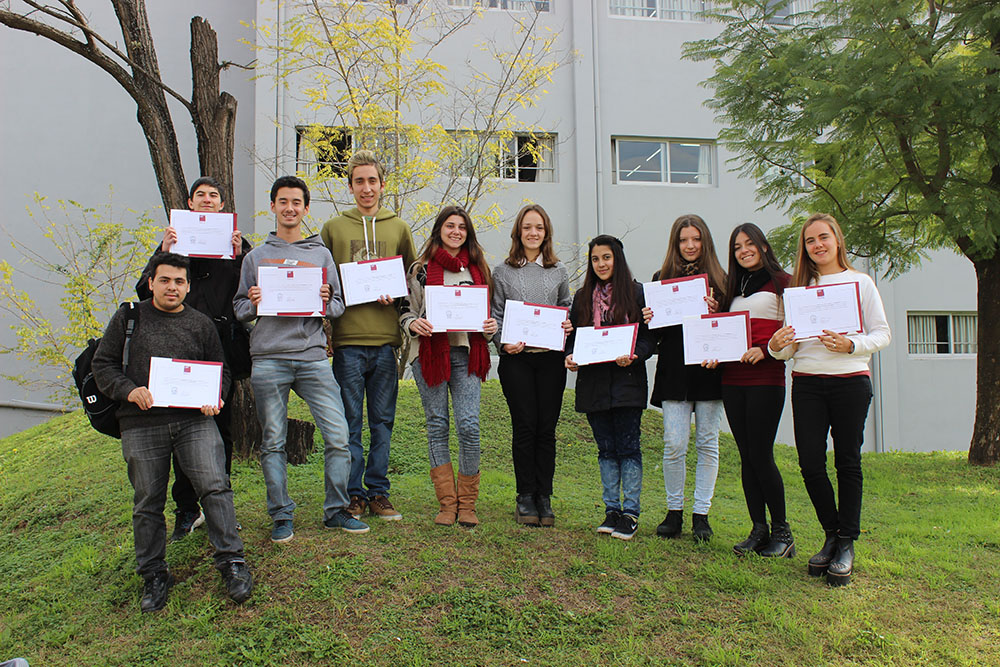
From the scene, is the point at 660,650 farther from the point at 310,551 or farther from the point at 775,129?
the point at 775,129

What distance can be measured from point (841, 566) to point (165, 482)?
3779 mm

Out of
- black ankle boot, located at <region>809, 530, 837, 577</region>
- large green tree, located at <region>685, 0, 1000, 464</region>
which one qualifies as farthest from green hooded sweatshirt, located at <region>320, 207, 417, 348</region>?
large green tree, located at <region>685, 0, 1000, 464</region>

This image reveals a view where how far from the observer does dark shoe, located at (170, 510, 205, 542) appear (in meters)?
4.56

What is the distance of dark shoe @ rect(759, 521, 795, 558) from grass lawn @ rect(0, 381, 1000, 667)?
6 cm

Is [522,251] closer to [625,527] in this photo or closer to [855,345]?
[625,527]

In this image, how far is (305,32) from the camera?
8.20 metres

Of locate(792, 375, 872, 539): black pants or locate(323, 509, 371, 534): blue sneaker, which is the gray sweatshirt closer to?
locate(323, 509, 371, 534): blue sneaker

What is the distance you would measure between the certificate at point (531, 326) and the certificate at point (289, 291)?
1.18 m

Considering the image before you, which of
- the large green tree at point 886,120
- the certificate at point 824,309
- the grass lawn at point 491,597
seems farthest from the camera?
the large green tree at point 886,120

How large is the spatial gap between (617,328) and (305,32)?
5744 millimetres

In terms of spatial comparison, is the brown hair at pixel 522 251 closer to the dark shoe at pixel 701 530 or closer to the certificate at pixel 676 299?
the certificate at pixel 676 299

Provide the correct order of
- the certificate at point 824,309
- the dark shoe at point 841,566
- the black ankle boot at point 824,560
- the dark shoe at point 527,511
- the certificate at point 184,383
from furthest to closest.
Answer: the dark shoe at point 527,511, the black ankle boot at point 824,560, the dark shoe at point 841,566, the certificate at point 824,309, the certificate at point 184,383

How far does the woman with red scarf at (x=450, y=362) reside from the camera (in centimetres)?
461

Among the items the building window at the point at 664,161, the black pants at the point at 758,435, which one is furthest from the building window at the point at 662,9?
the black pants at the point at 758,435
